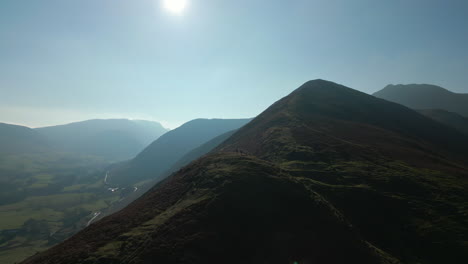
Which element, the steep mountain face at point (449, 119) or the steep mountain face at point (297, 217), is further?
the steep mountain face at point (449, 119)

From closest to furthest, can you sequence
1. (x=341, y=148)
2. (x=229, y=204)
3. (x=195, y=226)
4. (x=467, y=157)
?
(x=195, y=226)
(x=229, y=204)
(x=341, y=148)
(x=467, y=157)

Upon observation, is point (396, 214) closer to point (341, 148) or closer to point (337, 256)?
point (337, 256)

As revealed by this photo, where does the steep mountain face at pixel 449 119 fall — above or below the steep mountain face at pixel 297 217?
above

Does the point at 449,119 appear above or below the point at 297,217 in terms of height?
above

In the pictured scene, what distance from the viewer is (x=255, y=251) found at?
23453mm

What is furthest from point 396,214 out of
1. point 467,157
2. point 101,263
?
point 467,157

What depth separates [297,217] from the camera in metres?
28.0

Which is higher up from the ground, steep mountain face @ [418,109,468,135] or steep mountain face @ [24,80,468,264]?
steep mountain face @ [418,109,468,135]

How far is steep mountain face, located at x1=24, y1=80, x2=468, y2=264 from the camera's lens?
23.8m

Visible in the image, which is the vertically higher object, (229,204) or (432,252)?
(229,204)

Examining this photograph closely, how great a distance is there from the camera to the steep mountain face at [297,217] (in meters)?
23.8

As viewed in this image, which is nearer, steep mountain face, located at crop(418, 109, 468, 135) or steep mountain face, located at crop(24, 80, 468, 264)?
steep mountain face, located at crop(24, 80, 468, 264)

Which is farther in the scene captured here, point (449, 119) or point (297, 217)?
point (449, 119)

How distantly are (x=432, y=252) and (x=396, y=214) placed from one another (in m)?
6.64
